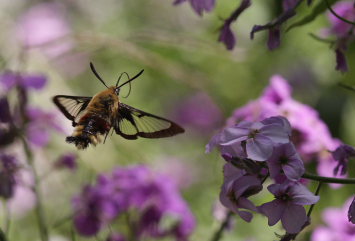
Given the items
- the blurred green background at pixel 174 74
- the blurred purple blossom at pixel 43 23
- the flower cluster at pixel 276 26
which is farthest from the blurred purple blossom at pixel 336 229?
the blurred purple blossom at pixel 43 23

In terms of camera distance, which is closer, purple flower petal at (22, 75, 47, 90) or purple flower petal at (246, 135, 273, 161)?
purple flower petal at (246, 135, 273, 161)

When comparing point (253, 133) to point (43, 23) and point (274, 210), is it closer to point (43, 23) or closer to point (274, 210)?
point (274, 210)

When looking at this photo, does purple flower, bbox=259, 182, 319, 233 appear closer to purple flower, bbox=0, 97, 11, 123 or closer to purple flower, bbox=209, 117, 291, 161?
purple flower, bbox=209, 117, 291, 161

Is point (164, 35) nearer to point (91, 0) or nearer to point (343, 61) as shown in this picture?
point (343, 61)

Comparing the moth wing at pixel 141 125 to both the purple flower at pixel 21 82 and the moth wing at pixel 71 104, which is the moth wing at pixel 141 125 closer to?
the moth wing at pixel 71 104

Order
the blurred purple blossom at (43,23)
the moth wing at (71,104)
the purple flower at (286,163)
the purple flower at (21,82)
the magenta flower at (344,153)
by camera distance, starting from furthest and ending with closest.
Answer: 1. the blurred purple blossom at (43,23)
2. the purple flower at (21,82)
3. the moth wing at (71,104)
4. the magenta flower at (344,153)
5. the purple flower at (286,163)

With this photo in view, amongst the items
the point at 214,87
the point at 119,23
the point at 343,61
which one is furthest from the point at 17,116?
the point at 119,23

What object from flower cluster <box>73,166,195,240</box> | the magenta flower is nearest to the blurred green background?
flower cluster <box>73,166,195,240</box>

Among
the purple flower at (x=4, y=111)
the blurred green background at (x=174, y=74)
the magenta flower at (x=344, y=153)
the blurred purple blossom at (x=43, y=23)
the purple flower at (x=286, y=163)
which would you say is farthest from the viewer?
the blurred purple blossom at (x=43, y=23)
